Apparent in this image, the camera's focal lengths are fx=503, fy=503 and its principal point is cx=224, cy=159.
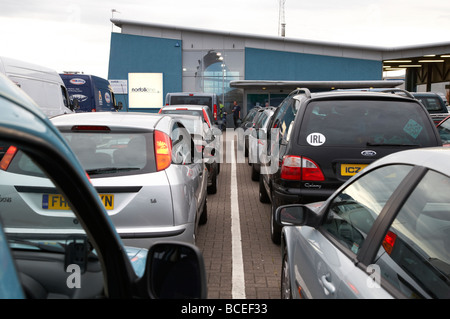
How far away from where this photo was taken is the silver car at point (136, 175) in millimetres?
4242

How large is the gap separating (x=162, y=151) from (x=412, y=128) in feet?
8.64

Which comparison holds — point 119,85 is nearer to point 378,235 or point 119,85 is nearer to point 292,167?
point 292,167

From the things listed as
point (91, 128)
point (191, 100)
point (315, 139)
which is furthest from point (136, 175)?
point (191, 100)

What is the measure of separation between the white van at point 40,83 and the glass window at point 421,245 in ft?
40.1

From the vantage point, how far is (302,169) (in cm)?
533

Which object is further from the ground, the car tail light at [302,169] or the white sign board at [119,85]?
the white sign board at [119,85]

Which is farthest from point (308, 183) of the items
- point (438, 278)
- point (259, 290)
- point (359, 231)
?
point (438, 278)

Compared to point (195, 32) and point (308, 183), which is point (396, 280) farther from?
point (195, 32)

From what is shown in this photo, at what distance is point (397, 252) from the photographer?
2.25m

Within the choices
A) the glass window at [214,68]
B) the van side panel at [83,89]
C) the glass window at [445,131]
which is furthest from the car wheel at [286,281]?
the glass window at [214,68]

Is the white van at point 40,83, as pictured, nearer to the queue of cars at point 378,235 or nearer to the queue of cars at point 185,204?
the queue of cars at point 185,204

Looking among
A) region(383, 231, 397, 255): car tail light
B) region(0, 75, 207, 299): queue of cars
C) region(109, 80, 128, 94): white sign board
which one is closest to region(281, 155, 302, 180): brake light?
region(383, 231, 397, 255): car tail light

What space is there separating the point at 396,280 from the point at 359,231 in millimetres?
500

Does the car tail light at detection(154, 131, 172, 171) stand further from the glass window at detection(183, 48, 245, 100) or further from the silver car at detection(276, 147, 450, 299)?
the glass window at detection(183, 48, 245, 100)
